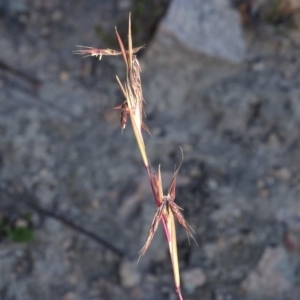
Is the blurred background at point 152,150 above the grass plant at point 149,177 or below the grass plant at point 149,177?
below

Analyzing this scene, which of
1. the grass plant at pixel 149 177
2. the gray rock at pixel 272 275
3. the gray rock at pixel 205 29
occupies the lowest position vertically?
the gray rock at pixel 272 275

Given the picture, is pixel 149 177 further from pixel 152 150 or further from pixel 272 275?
pixel 152 150

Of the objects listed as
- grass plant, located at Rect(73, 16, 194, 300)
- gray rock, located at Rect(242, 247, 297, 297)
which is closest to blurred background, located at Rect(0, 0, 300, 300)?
gray rock, located at Rect(242, 247, 297, 297)

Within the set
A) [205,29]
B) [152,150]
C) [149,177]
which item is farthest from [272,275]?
[149,177]

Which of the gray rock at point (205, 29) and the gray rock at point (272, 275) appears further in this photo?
the gray rock at point (205, 29)

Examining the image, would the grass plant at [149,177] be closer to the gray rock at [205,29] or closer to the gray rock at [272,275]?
the gray rock at [272,275]

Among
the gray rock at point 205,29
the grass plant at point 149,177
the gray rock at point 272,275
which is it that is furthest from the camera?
the gray rock at point 205,29

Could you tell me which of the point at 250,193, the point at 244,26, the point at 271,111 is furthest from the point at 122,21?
the point at 250,193

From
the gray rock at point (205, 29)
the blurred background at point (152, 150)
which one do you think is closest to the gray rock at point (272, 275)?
the blurred background at point (152, 150)

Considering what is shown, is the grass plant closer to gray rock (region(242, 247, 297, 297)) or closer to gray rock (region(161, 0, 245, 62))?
gray rock (region(242, 247, 297, 297))
